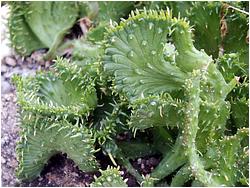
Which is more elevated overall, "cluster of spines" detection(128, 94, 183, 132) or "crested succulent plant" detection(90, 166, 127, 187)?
"cluster of spines" detection(128, 94, 183, 132)

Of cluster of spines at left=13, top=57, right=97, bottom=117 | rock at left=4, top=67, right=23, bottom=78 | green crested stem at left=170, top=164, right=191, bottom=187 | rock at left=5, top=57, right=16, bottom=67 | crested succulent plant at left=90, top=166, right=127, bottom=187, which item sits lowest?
green crested stem at left=170, top=164, right=191, bottom=187

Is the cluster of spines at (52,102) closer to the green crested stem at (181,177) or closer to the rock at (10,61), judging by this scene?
the green crested stem at (181,177)

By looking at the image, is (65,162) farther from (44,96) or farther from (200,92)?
(200,92)

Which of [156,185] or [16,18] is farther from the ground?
[16,18]

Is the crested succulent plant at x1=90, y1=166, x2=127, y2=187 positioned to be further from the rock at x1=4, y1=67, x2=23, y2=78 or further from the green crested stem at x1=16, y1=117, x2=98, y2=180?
the rock at x1=4, y1=67, x2=23, y2=78

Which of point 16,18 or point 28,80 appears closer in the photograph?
point 28,80

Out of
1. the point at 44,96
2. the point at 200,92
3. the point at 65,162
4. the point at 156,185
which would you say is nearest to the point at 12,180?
the point at 65,162

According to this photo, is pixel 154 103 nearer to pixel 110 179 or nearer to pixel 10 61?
pixel 110 179

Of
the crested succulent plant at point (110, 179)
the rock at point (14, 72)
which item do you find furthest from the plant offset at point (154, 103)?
the rock at point (14, 72)

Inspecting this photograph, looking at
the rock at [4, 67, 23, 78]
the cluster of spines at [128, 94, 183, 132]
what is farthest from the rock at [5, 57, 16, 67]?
the cluster of spines at [128, 94, 183, 132]

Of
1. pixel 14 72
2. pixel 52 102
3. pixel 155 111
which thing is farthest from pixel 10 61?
pixel 155 111
